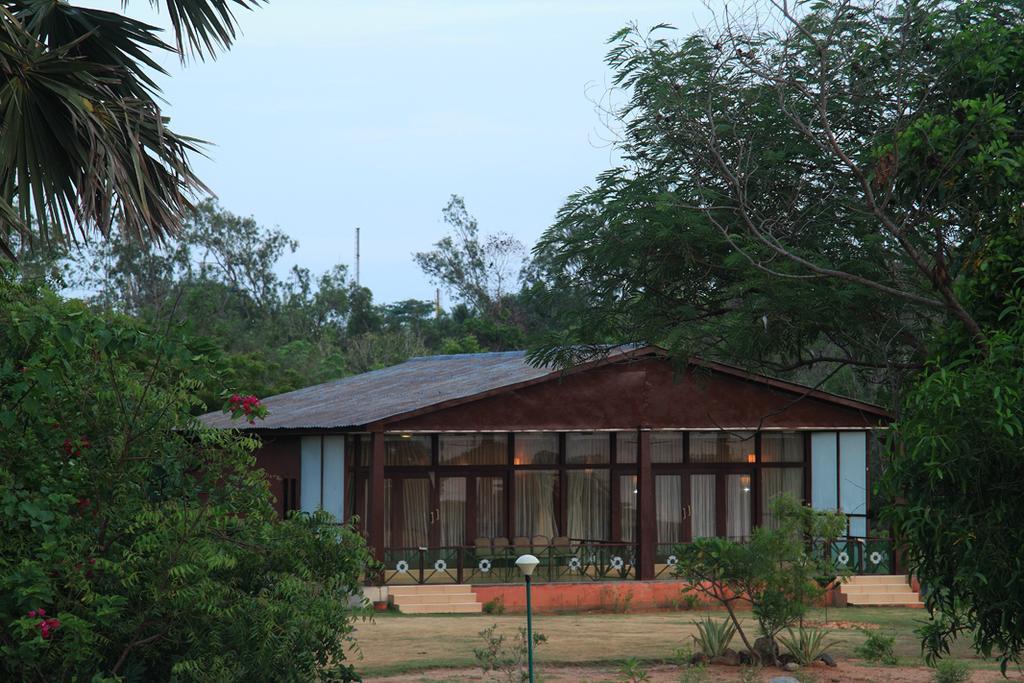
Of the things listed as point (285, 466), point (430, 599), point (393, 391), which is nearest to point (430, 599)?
point (430, 599)

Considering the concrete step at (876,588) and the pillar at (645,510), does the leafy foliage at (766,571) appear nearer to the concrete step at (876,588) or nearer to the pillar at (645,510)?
the pillar at (645,510)

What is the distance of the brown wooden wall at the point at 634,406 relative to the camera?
23344 mm

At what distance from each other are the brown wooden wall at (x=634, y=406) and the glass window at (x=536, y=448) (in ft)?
6.18

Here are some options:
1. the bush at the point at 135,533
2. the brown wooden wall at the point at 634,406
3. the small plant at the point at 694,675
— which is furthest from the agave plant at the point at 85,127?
the brown wooden wall at the point at 634,406

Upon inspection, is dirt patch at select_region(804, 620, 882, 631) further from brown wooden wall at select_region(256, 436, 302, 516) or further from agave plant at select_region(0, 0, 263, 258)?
agave plant at select_region(0, 0, 263, 258)

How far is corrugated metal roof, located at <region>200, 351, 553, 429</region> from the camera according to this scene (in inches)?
915

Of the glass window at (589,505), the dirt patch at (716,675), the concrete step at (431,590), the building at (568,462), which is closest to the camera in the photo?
the dirt patch at (716,675)

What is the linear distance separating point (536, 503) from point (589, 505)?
111 centimetres

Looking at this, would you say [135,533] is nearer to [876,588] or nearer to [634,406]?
[634,406]

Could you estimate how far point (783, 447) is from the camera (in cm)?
2728

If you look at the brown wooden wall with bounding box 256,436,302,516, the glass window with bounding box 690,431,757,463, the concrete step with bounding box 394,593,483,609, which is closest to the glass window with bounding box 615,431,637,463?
the glass window with bounding box 690,431,757,463

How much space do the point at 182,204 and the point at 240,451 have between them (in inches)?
110

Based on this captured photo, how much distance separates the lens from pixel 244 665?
8719 millimetres

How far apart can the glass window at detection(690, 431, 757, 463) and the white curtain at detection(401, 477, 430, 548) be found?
5.41 metres
